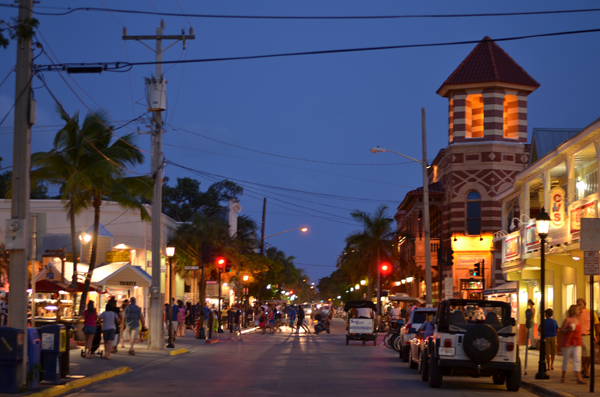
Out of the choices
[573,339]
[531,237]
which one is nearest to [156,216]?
[531,237]

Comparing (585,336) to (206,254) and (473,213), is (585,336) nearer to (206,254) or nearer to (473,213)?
(206,254)

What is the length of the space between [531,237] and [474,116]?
21251 millimetres

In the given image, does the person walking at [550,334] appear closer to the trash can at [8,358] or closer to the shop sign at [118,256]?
the trash can at [8,358]

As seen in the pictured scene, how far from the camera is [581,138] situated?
69.9 feet

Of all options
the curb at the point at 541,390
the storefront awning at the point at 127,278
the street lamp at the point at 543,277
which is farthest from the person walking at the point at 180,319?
the curb at the point at 541,390

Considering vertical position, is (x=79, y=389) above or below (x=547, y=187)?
below

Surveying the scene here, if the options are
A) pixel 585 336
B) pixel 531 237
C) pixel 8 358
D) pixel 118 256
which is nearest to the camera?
pixel 8 358

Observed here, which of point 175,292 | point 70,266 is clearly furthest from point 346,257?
point 70,266

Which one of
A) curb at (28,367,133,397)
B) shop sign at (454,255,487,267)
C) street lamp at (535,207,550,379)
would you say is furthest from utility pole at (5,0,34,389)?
shop sign at (454,255,487,267)

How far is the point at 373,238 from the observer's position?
182 ft

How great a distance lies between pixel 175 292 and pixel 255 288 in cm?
3010

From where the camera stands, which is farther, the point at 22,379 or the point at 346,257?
the point at 346,257

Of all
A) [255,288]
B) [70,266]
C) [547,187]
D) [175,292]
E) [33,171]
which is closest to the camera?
[547,187]

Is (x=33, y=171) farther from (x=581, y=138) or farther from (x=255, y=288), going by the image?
(x=255, y=288)
